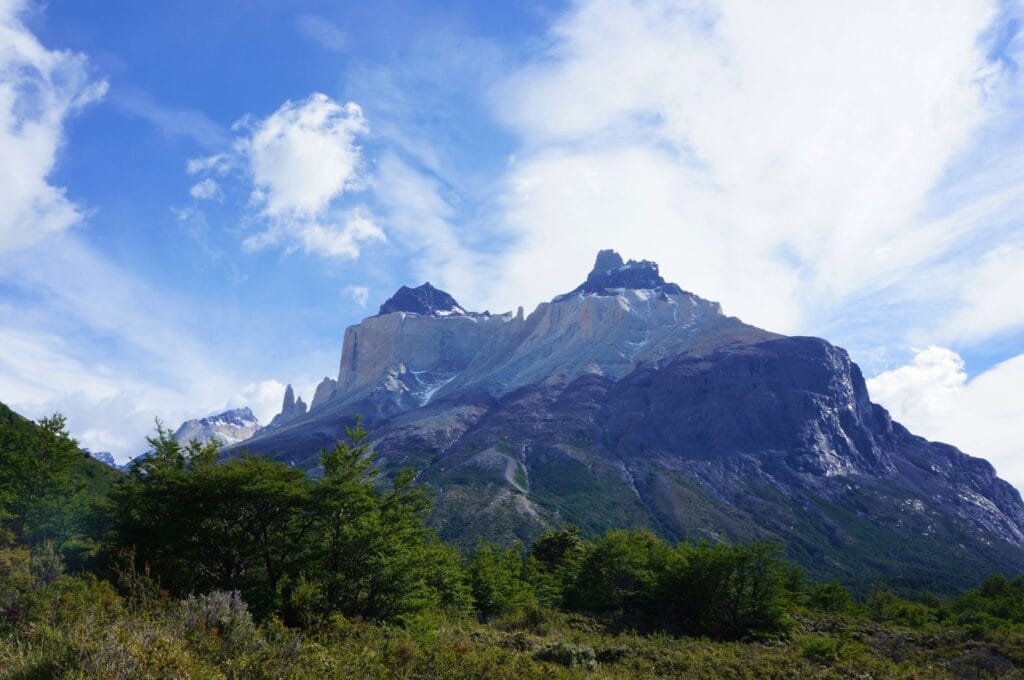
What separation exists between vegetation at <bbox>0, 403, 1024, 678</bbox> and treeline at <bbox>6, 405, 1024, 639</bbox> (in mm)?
82

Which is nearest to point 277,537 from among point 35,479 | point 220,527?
point 220,527

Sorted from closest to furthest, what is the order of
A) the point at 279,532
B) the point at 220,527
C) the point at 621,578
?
the point at 220,527 → the point at 279,532 → the point at 621,578

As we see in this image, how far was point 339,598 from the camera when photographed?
790 inches

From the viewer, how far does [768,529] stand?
161 m

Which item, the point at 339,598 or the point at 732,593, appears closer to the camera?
the point at 339,598

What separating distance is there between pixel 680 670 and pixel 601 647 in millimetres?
3550

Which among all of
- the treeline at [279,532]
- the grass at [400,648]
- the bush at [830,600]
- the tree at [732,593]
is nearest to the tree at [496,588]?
the grass at [400,648]

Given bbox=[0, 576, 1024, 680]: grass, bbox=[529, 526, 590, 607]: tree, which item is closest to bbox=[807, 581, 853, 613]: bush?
bbox=[0, 576, 1024, 680]: grass

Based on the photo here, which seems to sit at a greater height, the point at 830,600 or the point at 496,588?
the point at 830,600

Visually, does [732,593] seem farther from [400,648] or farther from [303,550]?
[400,648]

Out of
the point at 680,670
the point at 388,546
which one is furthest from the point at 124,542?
the point at 680,670

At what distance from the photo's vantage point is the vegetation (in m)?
12.2

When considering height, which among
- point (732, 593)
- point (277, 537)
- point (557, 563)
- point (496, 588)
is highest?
point (277, 537)

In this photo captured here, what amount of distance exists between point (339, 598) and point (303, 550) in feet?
6.52
